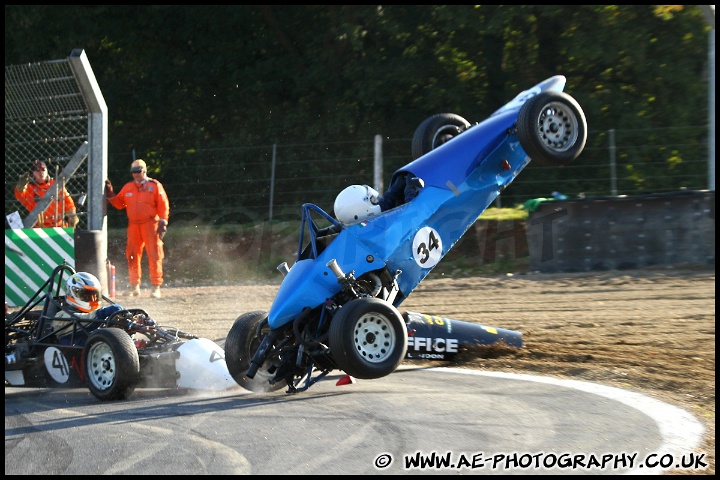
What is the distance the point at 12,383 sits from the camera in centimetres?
802

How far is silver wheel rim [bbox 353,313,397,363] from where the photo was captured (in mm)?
6469

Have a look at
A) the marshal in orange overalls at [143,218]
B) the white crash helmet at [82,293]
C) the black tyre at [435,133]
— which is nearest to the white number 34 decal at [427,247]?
the black tyre at [435,133]

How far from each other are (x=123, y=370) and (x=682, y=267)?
8253 mm

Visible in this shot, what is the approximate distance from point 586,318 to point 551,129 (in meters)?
2.72

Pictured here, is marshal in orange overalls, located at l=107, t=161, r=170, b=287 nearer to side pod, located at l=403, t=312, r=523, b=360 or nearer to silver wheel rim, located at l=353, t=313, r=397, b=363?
side pod, located at l=403, t=312, r=523, b=360

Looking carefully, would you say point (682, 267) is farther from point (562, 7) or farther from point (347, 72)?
point (347, 72)

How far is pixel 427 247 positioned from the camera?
7688 mm

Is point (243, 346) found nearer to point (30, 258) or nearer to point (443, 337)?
point (443, 337)

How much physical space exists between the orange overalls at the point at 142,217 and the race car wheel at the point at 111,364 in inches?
240

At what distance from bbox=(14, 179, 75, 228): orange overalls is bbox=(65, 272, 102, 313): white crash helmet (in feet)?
17.3

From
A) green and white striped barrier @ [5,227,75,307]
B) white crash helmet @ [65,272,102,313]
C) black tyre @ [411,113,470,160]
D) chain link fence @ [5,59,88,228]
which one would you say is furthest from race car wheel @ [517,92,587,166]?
chain link fence @ [5,59,88,228]

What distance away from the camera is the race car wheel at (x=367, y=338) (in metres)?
6.34

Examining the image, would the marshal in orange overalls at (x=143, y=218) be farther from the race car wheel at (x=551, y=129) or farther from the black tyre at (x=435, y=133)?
the race car wheel at (x=551, y=129)

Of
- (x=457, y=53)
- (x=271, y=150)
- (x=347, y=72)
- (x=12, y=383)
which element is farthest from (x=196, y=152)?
(x=12, y=383)
